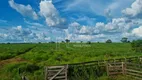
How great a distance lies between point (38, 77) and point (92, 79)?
17.1 ft

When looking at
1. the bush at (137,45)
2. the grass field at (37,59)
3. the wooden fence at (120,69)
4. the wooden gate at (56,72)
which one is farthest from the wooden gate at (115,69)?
the bush at (137,45)

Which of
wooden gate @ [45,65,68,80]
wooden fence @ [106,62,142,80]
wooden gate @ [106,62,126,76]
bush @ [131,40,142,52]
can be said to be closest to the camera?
wooden gate @ [45,65,68,80]

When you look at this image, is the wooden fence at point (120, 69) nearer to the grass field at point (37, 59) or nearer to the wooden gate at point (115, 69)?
the wooden gate at point (115, 69)

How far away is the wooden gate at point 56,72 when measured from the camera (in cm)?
1626

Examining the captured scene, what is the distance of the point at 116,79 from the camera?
17688 millimetres

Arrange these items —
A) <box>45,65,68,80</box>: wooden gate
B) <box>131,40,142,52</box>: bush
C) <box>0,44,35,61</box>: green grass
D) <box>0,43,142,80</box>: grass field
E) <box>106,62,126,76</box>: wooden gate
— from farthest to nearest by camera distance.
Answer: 1. <box>131,40,142,52</box>: bush
2. <box>0,44,35,61</box>: green grass
3. <box>0,43,142,80</box>: grass field
4. <box>106,62,126,76</box>: wooden gate
5. <box>45,65,68,80</box>: wooden gate

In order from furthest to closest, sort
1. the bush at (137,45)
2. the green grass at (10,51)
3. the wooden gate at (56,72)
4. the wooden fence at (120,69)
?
the bush at (137,45) → the green grass at (10,51) → the wooden fence at (120,69) → the wooden gate at (56,72)

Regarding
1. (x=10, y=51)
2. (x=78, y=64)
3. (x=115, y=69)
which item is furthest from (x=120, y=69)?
(x=10, y=51)

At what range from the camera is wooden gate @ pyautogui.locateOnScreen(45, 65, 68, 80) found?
53.3ft

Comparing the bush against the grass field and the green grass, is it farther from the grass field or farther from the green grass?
the green grass

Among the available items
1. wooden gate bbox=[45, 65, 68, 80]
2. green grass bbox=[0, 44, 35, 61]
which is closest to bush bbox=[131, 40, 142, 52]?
green grass bbox=[0, 44, 35, 61]

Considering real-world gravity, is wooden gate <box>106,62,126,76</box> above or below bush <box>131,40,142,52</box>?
below

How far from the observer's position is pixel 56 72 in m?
16.7

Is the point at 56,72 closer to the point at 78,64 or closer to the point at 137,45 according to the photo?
the point at 78,64
